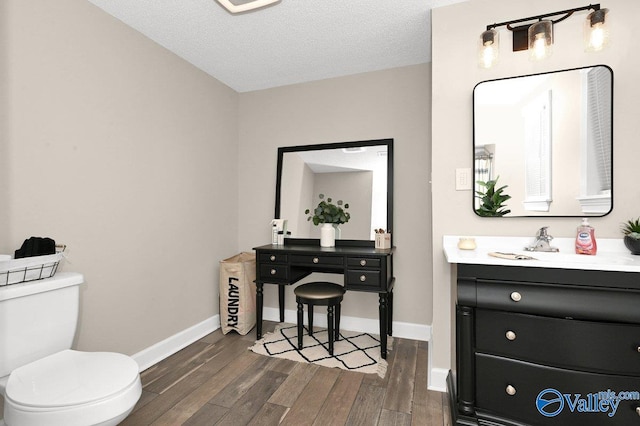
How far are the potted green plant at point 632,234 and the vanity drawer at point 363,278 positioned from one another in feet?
4.60

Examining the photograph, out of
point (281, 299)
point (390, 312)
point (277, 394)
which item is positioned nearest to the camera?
point (277, 394)

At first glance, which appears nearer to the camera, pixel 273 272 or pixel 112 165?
pixel 112 165

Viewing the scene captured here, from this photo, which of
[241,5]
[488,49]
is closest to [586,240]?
[488,49]

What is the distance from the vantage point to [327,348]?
255 centimetres

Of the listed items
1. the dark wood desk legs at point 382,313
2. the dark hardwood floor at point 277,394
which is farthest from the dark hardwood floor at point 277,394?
the dark wood desk legs at point 382,313

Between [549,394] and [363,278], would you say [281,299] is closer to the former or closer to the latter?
[363,278]

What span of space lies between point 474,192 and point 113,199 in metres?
2.36

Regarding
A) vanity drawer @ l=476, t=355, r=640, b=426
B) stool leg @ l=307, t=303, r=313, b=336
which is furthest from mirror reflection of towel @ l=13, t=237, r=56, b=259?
vanity drawer @ l=476, t=355, r=640, b=426

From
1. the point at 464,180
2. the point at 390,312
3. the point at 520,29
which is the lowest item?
the point at 390,312

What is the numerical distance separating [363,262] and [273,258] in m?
0.77

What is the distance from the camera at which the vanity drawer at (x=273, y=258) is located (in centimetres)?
261

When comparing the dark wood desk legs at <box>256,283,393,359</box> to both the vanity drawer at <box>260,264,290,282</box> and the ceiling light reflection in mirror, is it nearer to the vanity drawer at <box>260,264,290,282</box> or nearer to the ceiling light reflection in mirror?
the vanity drawer at <box>260,264,290,282</box>

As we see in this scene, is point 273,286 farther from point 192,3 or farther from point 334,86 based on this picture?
point 192,3

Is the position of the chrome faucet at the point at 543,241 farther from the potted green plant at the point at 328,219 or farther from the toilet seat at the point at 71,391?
the toilet seat at the point at 71,391
